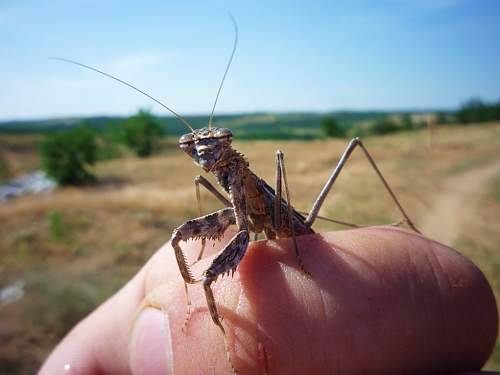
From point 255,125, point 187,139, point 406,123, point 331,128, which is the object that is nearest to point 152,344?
point 187,139

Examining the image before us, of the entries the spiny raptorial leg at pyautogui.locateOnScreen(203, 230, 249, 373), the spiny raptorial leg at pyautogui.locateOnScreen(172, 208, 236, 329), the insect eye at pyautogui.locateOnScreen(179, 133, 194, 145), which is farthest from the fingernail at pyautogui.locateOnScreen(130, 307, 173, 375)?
the insect eye at pyautogui.locateOnScreen(179, 133, 194, 145)

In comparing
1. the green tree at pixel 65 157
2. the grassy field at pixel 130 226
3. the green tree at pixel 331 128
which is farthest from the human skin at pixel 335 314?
the green tree at pixel 331 128

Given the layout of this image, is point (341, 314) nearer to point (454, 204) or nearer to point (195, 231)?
point (195, 231)

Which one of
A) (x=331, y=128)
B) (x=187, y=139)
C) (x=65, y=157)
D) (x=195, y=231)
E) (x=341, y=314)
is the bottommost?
(x=65, y=157)

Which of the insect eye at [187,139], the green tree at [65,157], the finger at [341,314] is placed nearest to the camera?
the finger at [341,314]

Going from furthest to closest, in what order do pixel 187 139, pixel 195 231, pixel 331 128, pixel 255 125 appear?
pixel 331 128 → pixel 255 125 → pixel 187 139 → pixel 195 231

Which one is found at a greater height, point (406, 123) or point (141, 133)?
point (406, 123)

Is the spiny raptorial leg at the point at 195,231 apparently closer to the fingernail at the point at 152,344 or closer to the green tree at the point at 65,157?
the fingernail at the point at 152,344
